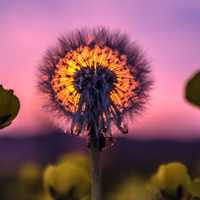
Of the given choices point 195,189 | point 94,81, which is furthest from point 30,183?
point 195,189

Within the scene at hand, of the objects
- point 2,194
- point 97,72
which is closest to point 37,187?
point 2,194

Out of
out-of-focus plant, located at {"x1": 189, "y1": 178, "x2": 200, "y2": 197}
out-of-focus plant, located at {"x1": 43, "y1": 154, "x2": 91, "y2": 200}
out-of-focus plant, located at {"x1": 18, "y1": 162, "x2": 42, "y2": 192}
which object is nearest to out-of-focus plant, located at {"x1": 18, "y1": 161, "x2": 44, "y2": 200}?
out-of-focus plant, located at {"x1": 18, "y1": 162, "x2": 42, "y2": 192}

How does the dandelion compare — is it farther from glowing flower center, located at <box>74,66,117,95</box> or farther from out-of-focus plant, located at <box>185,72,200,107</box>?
out-of-focus plant, located at <box>185,72,200,107</box>

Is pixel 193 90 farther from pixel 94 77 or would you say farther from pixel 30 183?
pixel 30 183

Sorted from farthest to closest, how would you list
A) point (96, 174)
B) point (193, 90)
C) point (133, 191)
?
point (133, 191) < point (96, 174) < point (193, 90)

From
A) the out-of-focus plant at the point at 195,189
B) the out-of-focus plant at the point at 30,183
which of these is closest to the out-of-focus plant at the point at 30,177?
the out-of-focus plant at the point at 30,183
